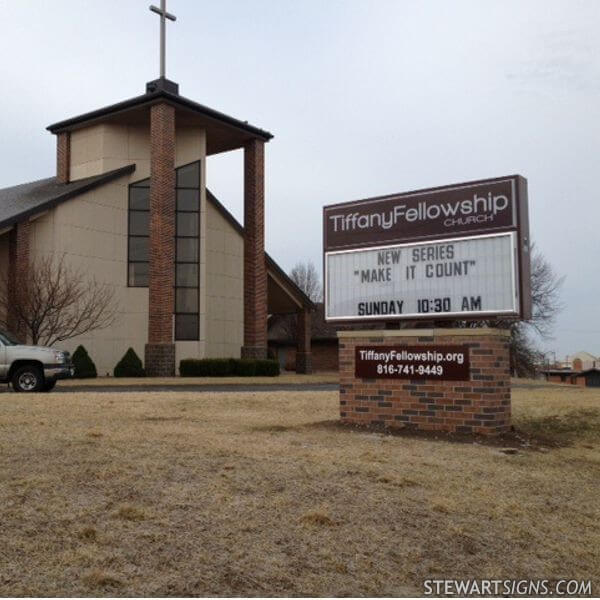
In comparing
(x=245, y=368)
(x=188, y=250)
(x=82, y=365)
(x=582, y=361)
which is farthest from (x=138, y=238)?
(x=582, y=361)

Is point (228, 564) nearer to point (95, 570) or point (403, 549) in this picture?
point (95, 570)

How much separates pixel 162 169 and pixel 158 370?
8705 mm

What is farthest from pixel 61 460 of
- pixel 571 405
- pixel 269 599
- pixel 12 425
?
pixel 571 405

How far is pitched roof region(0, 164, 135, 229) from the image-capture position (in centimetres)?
2980

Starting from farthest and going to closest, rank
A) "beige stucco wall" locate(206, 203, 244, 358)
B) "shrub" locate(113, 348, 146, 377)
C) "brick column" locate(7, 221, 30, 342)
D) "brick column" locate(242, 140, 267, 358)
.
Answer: "beige stucco wall" locate(206, 203, 244, 358) < "brick column" locate(242, 140, 267, 358) < "shrub" locate(113, 348, 146, 377) < "brick column" locate(7, 221, 30, 342)

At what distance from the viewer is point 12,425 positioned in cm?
1015

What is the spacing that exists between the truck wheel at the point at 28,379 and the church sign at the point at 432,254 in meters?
9.65

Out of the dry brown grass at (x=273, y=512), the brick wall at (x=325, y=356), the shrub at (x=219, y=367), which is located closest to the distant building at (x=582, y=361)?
the brick wall at (x=325, y=356)

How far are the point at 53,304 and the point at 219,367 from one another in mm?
7594

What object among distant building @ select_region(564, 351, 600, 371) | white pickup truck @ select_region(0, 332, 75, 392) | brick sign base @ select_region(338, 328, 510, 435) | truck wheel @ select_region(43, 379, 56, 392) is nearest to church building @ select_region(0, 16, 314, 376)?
truck wheel @ select_region(43, 379, 56, 392)

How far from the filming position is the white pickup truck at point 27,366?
19203 millimetres

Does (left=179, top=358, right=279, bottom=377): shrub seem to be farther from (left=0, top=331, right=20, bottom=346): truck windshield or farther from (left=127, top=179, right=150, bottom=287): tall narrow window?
(left=0, top=331, right=20, bottom=346): truck windshield

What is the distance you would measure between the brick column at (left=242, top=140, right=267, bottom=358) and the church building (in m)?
0.05

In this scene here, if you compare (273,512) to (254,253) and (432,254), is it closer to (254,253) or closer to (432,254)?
(432,254)
